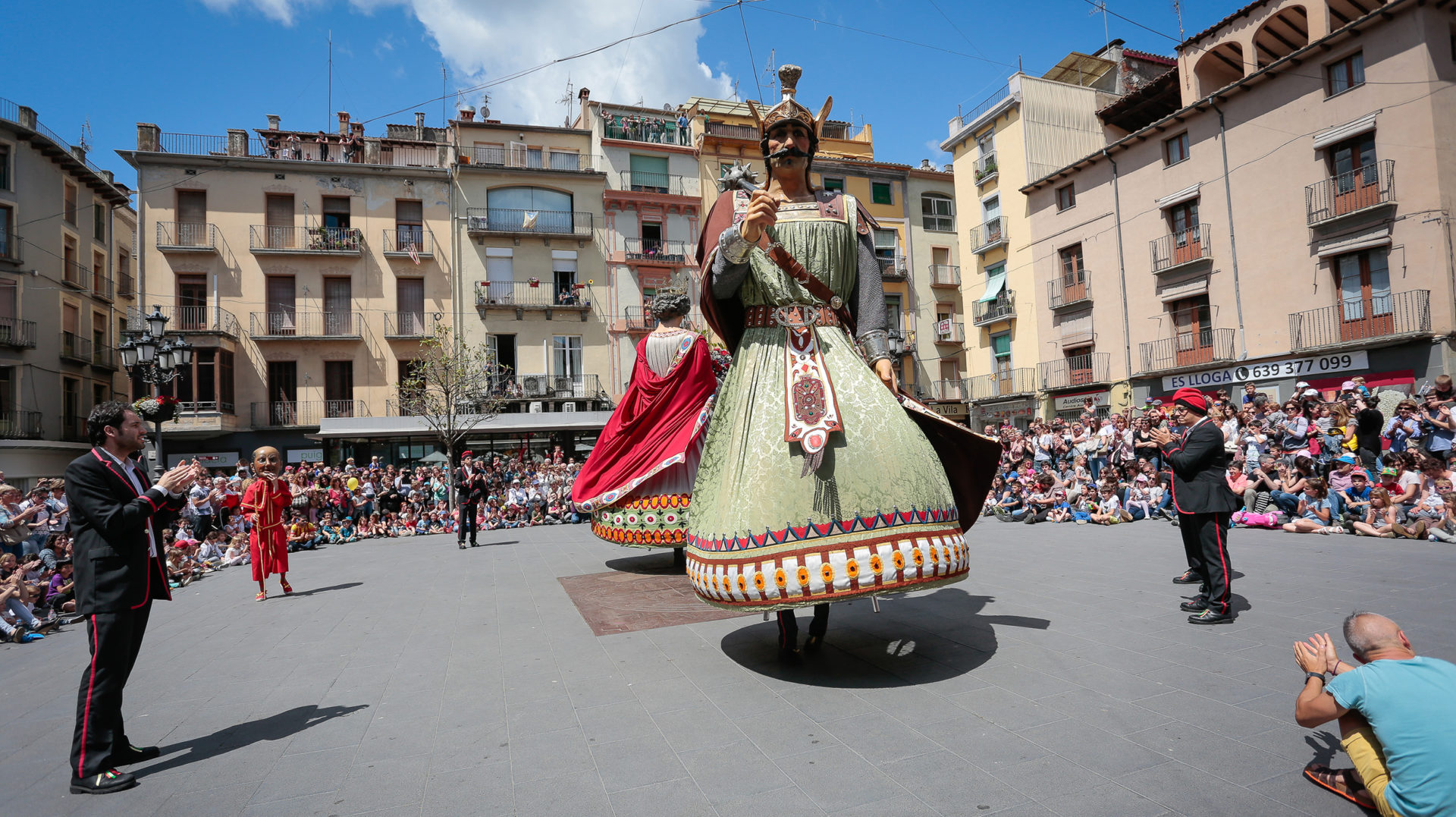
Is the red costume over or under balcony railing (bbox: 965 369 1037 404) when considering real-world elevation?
under

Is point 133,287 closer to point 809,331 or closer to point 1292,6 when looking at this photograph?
point 809,331

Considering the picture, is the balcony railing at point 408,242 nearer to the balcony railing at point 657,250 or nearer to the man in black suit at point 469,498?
the balcony railing at point 657,250

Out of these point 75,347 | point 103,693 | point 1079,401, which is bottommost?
point 103,693

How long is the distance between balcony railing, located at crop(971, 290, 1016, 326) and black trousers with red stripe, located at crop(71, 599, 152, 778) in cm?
2878

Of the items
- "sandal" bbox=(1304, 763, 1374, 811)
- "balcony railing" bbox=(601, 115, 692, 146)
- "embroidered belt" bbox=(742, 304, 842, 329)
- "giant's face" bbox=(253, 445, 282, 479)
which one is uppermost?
"balcony railing" bbox=(601, 115, 692, 146)

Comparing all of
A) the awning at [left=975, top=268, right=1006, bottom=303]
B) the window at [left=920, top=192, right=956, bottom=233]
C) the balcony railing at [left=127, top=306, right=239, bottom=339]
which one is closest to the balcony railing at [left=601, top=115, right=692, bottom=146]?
the window at [left=920, top=192, right=956, bottom=233]

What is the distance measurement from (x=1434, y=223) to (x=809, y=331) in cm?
1886

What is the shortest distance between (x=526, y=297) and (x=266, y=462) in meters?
21.7

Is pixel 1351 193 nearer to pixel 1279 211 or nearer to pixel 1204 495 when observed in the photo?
pixel 1279 211

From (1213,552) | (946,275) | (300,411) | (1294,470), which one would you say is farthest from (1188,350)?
(300,411)

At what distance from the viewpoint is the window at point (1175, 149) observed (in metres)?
21.4

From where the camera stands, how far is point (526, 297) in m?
29.0

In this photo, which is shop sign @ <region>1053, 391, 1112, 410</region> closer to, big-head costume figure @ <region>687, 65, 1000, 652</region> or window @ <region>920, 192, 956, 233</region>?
window @ <region>920, 192, 956, 233</region>

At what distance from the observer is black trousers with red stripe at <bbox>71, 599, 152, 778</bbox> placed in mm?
3143
